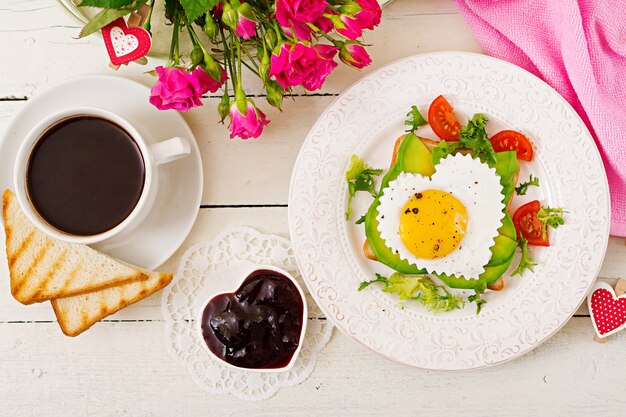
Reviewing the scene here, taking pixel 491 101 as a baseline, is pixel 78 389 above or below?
below

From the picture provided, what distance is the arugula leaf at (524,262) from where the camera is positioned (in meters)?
1.41

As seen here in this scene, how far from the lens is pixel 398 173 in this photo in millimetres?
1399

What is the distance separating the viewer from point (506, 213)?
1.40 meters

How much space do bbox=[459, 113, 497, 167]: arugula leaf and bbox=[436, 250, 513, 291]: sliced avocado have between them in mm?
227

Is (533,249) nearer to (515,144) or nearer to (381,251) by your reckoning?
(515,144)

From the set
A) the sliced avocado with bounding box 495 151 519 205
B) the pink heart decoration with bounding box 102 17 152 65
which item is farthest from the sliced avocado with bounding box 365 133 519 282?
the pink heart decoration with bounding box 102 17 152 65

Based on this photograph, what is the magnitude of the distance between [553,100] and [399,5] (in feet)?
1.37

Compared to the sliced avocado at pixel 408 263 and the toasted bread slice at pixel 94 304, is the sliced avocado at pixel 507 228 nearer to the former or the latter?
the sliced avocado at pixel 408 263

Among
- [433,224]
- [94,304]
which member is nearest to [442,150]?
[433,224]

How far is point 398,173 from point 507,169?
9.4 inches

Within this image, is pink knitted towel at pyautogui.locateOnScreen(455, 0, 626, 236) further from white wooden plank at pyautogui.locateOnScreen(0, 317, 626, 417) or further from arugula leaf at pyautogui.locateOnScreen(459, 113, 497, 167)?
white wooden plank at pyautogui.locateOnScreen(0, 317, 626, 417)

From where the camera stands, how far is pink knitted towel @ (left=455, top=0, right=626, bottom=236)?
1.41m

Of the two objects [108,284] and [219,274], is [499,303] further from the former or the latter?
[108,284]

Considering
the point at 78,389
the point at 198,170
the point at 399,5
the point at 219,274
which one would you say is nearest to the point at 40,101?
the point at 198,170
